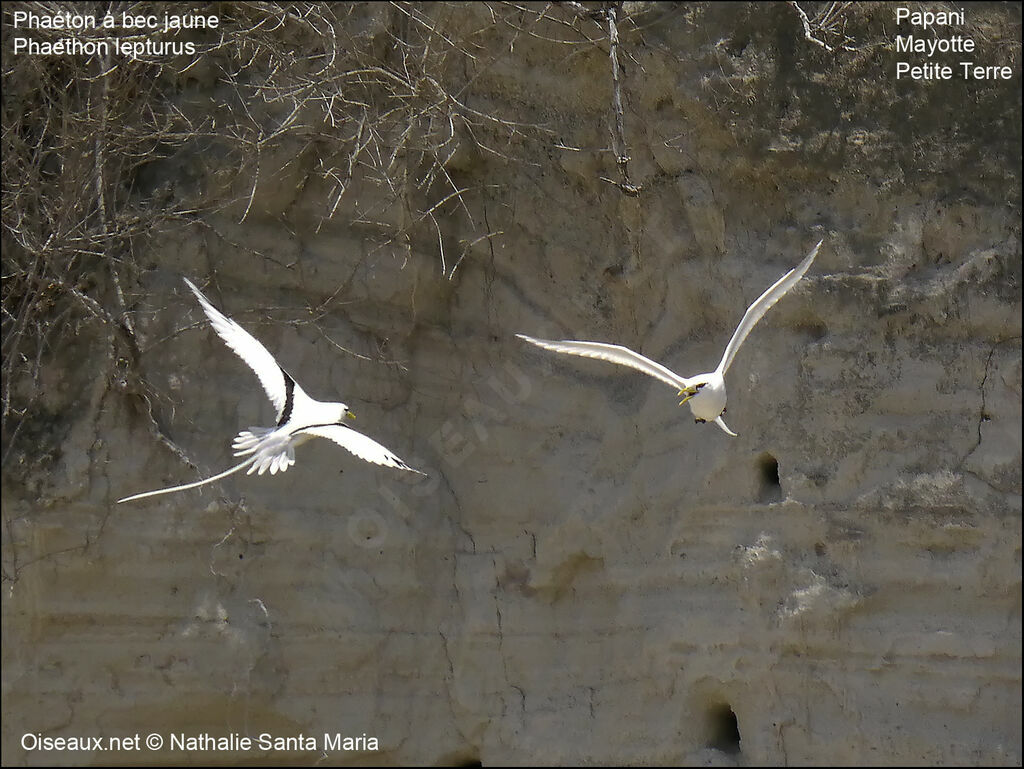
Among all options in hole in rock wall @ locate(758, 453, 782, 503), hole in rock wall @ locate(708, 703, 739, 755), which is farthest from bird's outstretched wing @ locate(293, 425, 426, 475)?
hole in rock wall @ locate(708, 703, 739, 755)

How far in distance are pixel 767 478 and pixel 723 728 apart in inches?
30.5

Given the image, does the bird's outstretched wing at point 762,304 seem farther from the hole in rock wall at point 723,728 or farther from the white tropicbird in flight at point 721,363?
the hole in rock wall at point 723,728

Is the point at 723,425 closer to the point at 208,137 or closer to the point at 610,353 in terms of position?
the point at 610,353

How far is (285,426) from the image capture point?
3.37 metres

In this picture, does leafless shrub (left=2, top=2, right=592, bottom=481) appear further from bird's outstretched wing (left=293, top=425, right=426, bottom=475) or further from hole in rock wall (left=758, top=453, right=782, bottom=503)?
hole in rock wall (left=758, top=453, right=782, bottom=503)

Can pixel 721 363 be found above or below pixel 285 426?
above

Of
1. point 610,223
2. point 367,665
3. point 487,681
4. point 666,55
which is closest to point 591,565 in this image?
point 487,681

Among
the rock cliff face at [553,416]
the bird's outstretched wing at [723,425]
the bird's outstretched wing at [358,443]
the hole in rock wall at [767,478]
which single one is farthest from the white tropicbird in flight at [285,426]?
the hole in rock wall at [767,478]

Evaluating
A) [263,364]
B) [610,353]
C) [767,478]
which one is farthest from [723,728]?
[263,364]

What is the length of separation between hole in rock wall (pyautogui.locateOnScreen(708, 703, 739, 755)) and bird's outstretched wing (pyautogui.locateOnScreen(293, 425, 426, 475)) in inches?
52.6

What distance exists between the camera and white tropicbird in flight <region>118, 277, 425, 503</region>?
3.28 m

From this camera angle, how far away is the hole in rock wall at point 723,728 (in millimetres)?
3928

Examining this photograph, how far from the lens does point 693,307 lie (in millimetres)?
4020

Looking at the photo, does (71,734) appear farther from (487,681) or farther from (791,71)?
(791,71)
